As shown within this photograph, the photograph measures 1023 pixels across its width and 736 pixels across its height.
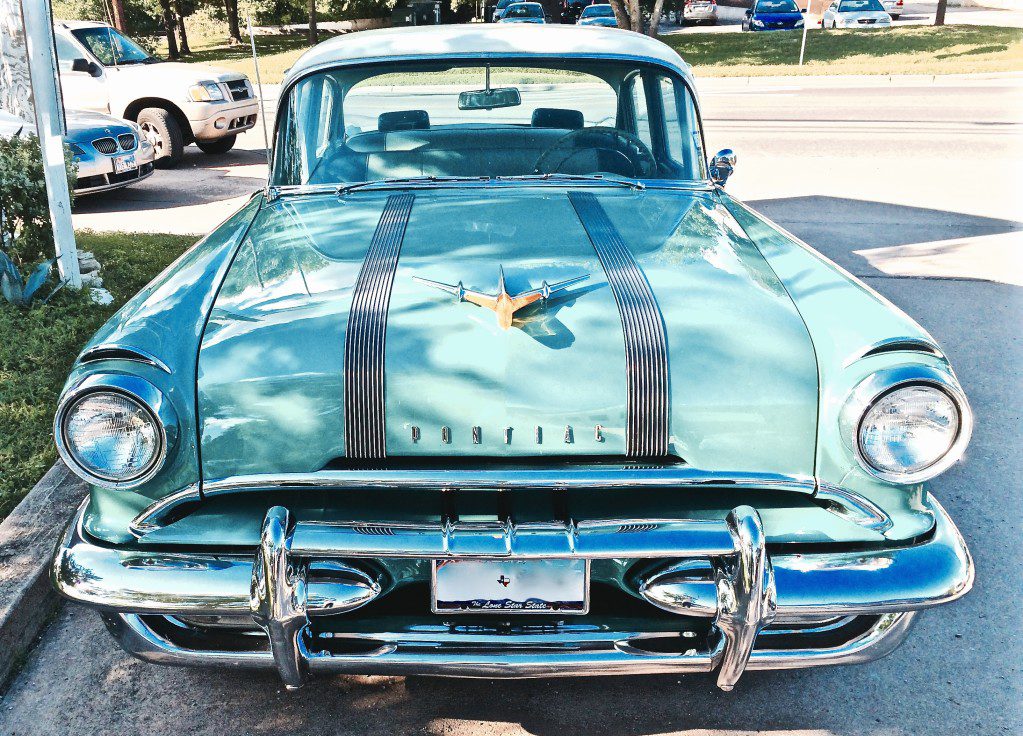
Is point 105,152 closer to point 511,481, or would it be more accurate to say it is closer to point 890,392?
point 511,481

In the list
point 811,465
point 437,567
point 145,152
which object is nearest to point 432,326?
point 437,567

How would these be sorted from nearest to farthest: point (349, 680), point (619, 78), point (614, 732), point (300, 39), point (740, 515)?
point (740, 515)
point (614, 732)
point (349, 680)
point (619, 78)
point (300, 39)

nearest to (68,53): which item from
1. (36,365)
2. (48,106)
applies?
(48,106)

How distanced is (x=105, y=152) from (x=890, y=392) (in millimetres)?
7752

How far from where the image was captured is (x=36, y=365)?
418 cm

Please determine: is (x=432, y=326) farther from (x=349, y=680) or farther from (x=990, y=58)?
(x=990, y=58)

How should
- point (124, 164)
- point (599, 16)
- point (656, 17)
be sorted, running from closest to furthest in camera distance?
point (124, 164) < point (656, 17) < point (599, 16)

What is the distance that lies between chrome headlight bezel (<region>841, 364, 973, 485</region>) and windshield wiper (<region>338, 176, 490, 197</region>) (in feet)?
5.30

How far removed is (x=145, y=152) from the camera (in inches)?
335

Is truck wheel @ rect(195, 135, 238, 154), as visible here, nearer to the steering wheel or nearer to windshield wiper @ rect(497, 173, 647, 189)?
the steering wheel

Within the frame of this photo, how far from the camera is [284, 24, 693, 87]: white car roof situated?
337cm

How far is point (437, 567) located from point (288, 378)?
529 millimetres

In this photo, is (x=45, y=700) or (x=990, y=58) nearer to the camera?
(x=45, y=700)

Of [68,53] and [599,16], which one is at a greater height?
[599,16]
